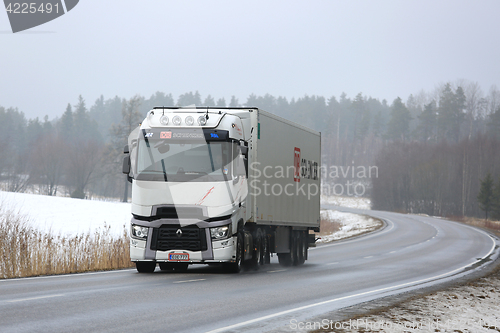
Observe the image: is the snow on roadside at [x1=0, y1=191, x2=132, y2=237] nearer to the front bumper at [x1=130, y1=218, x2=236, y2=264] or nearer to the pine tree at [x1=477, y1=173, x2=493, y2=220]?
the front bumper at [x1=130, y1=218, x2=236, y2=264]

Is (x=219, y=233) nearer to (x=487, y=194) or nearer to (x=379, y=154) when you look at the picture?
(x=487, y=194)

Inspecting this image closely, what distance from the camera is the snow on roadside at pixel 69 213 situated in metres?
37.1

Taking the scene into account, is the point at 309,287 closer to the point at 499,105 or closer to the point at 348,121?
the point at 499,105

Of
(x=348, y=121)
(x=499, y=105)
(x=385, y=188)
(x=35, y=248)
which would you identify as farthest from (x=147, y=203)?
(x=348, y=121)

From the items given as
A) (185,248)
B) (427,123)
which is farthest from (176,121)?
(427,123)

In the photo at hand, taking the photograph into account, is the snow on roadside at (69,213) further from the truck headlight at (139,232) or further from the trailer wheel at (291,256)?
the truck headlight at (139,232)

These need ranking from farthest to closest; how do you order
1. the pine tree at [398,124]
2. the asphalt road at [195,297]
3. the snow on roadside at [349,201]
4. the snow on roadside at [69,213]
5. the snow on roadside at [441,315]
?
1. the pine tree at [398,124]
2. the snow on roadside at [349,201]
3. the snow on roadside at [69,213]
4. the snow on roadside at [441,315]
5. the asphalt road at [195,297]

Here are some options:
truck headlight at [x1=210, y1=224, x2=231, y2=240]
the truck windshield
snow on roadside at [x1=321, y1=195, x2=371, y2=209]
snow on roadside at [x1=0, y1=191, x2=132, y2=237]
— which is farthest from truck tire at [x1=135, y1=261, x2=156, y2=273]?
snow on roadside at [x1=321, y1=195, x2=371, y2=209]

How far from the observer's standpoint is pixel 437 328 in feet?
27.9

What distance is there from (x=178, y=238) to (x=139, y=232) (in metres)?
0.96

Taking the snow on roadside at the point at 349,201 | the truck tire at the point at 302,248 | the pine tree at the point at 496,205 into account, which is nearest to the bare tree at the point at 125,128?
the snow on roadside at the point at 349,201

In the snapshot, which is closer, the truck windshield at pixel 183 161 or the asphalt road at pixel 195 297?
the asphalt road at pixel 195 297

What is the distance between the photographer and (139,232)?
14477 millimetres

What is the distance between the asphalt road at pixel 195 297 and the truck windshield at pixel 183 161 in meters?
2.38
